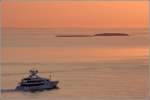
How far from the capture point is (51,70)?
1956 centimetres

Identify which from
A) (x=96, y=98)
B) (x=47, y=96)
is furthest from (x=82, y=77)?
(x=96, y=98)

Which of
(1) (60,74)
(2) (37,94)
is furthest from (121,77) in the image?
(2) (37,94)

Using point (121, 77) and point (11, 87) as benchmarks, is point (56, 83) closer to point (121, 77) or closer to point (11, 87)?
point (11, 87)

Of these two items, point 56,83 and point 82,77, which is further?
point 82,77

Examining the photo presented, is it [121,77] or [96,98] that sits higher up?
[121,77]

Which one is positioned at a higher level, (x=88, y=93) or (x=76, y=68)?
(x=76, y=68)

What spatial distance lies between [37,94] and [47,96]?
2.08 feet

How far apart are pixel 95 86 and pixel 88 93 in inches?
65.3

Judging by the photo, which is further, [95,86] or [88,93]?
[95,86]

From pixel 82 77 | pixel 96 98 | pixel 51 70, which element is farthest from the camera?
pixel 51 70

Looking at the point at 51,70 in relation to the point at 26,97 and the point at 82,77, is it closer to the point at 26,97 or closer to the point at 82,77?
the point at 82,77

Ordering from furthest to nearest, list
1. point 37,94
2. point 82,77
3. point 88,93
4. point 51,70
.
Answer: point 51,70, point 82,77, point 37,94, point 88,93

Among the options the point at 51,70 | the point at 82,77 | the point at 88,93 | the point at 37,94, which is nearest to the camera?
the point at 88,93

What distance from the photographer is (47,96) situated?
550 inches
